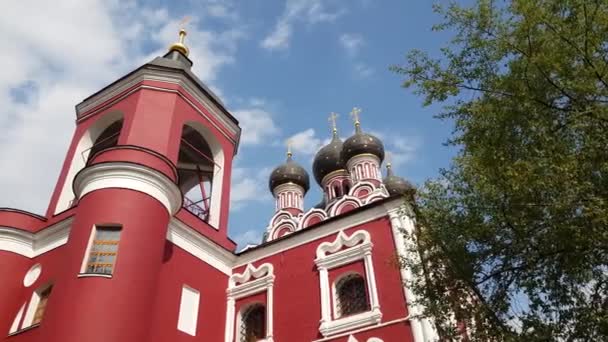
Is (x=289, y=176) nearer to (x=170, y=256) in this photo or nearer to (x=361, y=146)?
(x=361, y=146)

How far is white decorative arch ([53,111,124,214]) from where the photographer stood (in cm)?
1250

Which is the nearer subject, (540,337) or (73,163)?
(540,337)

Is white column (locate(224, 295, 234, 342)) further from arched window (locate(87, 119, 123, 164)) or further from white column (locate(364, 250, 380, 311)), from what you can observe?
arched window (locate(87, 119, 123, 164))

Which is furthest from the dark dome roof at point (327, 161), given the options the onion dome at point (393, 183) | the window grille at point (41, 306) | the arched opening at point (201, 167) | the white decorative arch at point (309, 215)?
the window grille at point (41, 306)

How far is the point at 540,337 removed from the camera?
18.0ft

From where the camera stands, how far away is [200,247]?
12203 millimetres

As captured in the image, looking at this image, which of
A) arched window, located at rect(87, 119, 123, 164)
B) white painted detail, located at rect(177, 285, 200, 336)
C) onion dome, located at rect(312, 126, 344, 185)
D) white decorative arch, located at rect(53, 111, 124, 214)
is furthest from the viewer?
onion dome, located at rect(312, 126, 344, 185)

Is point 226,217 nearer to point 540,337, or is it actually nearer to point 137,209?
point 137,209

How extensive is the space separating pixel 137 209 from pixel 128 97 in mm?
4266

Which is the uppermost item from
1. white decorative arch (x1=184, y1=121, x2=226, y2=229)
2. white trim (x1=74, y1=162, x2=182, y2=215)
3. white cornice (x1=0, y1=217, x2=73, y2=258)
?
white decorative arch (x1=184, y1=121, x2=226, y2=229)

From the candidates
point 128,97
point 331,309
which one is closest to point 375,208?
point 331,309

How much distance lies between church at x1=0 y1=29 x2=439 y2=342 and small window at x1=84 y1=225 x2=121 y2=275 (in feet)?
0.09

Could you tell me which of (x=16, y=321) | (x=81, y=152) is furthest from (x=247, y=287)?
(x=81, y=152)

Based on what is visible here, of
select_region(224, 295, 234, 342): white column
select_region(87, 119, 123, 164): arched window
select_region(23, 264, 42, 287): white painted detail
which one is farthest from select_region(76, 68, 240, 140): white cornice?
select_region(224, 295, 234, 342): white column
